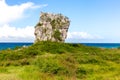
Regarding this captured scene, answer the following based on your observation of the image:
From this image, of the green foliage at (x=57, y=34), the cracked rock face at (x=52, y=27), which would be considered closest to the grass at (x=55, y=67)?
the green foliage at (x=57, y=34)

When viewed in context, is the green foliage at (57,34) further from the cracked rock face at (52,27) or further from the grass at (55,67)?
the grass at (55,67)

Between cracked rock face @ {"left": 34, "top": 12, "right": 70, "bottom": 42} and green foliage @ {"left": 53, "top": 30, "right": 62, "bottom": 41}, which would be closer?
green foliage @ {"left": 53, "top": 30, "right": 62, "bottom": 41}

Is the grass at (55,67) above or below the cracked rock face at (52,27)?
below

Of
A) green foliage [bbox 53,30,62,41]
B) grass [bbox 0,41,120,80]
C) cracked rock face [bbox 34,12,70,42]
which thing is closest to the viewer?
grass [bbox 0,41,120,80]

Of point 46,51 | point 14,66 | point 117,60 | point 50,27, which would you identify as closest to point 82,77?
point 14,66

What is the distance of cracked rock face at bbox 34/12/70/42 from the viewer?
59.1 meters

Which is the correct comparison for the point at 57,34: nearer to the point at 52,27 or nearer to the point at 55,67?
the point at 52,27

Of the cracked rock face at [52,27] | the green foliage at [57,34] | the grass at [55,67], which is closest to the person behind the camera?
the grass at [55,67]

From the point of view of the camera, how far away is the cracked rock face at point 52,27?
2326 inches

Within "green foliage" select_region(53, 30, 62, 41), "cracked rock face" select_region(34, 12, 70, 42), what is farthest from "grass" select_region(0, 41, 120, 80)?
"cracked rock face" select_region(34, 12, 70, 42)

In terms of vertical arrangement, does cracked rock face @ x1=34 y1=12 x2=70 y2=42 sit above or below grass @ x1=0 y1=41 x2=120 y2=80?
above

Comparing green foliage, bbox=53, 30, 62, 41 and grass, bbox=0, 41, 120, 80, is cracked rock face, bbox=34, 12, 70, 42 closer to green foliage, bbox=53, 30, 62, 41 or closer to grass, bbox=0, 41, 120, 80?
green foliage, bbox=53, 30, 62, 41

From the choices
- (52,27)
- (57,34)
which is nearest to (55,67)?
(57,34)

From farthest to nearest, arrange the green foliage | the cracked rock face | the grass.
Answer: the cracked rock face, the green foliage, the grass
